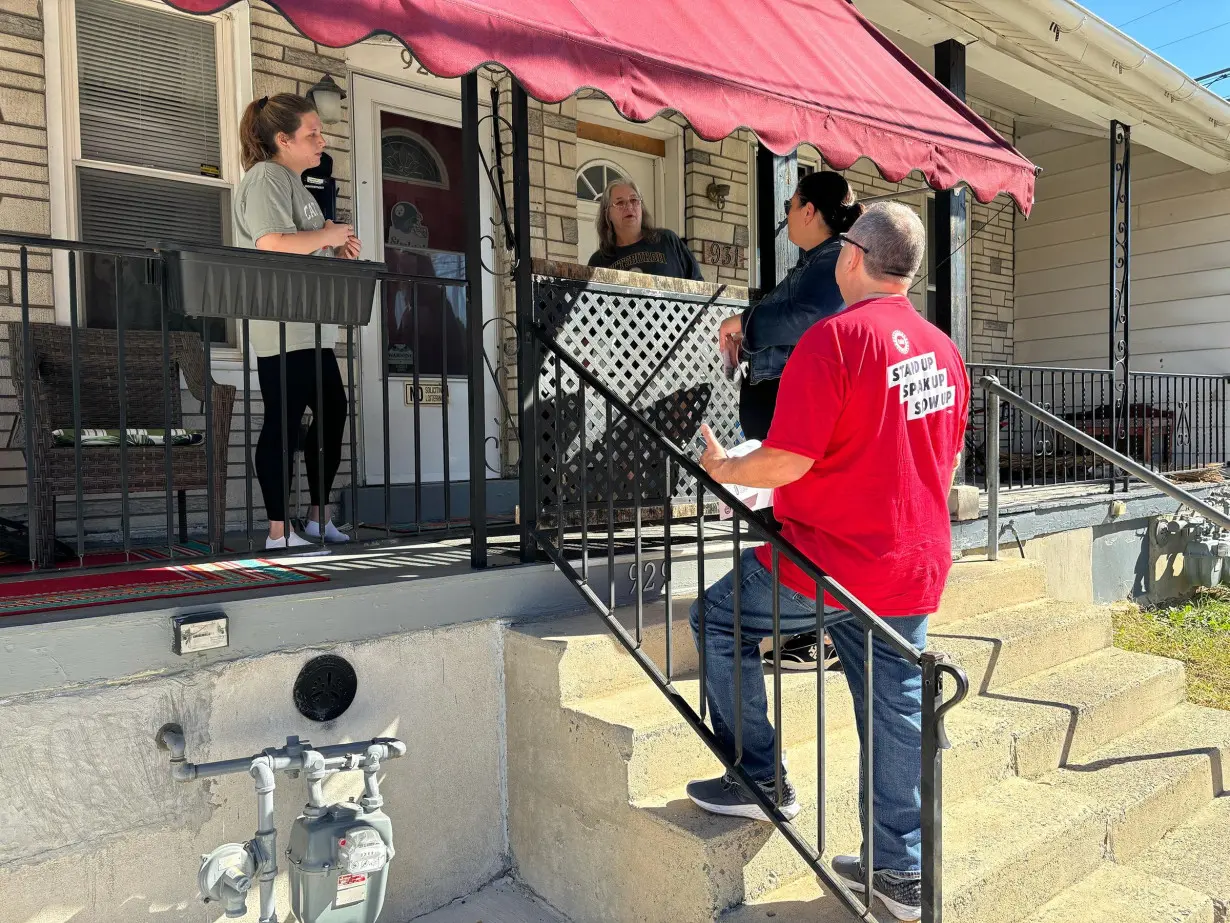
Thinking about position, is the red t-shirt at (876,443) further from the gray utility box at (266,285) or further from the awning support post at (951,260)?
the awning support post at (951,260)

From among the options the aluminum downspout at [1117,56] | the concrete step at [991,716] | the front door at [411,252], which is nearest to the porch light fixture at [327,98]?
the front door at [411,252]

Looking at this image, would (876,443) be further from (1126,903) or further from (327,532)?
(327,532)

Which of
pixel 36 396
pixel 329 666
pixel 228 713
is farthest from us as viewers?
pixel 36 396

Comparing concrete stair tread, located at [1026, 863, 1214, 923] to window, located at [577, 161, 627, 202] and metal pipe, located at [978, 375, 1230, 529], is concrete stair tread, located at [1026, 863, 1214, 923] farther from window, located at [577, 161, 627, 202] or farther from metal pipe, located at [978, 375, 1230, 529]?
window, located at [577, 161, 627, 202]

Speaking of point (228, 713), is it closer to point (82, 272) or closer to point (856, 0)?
point (82, 272)

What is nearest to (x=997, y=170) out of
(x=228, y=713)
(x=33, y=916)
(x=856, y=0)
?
(x=856, y=0)

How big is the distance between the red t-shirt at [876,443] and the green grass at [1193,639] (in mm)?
3406

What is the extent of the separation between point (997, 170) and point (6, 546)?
446 cm

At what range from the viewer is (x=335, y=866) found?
86.7 inches

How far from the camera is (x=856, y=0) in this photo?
5621 mm

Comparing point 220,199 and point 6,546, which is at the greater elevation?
point 220,199

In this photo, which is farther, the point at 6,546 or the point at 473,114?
the point at 6,546

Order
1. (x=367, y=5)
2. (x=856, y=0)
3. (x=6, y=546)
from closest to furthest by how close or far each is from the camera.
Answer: (x=367, y=5), (x=6, y=546), (x=856, y=0)

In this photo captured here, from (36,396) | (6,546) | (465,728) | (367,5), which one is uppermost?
(367,5)
